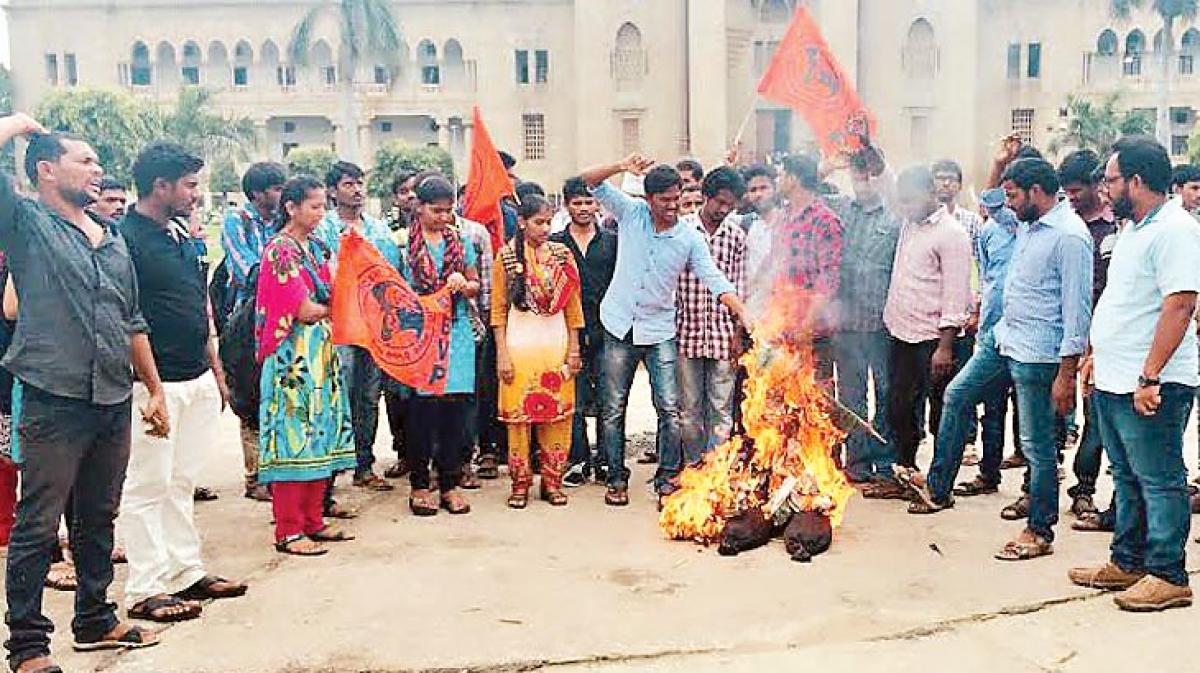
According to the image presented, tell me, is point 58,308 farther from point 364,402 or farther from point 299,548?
point 364,402

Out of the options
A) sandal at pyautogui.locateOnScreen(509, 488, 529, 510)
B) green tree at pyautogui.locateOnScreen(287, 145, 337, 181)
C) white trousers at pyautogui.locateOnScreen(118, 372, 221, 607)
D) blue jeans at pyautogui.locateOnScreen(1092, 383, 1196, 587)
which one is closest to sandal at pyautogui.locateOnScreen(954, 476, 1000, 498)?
blue jeans at pyautogui.locateOnScreen(1092, 383, 1196, 587)

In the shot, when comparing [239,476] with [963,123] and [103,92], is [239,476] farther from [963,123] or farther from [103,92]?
[963,123]

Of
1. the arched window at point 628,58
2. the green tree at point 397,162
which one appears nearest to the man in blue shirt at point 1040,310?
the green tree at point 397,162

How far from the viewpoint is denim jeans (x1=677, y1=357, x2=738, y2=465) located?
6406 mm

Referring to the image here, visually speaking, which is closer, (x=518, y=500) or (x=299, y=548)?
(x=299, y=548)

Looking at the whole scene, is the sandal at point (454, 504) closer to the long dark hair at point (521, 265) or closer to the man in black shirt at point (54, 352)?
the long dark hair at point (521, 265)

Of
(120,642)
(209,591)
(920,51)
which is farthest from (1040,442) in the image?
(920,51)

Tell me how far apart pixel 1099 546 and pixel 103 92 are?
4170 cm

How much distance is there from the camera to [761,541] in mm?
5574

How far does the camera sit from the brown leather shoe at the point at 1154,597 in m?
4.60

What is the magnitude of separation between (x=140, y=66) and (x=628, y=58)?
2296 centimetres

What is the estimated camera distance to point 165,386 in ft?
15.2

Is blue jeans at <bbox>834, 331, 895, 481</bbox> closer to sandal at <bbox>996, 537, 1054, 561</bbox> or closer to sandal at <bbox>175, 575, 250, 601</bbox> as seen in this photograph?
sandal at <bbox>996, 537, 1054, 561</bbox>

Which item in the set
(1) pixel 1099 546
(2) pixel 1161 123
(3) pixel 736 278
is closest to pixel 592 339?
(3) pixel 736 278
